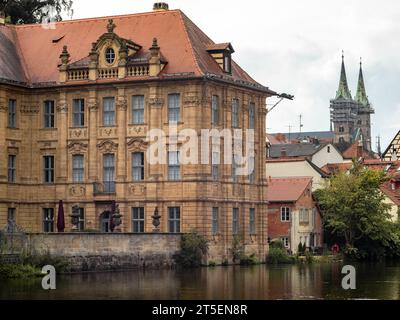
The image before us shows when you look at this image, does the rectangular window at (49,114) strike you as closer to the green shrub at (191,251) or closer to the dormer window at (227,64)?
the dormer window at (227,64)

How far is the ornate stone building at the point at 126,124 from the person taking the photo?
8000 cm

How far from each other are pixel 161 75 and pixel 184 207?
8509 millimetres

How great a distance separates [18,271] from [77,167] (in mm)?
22229

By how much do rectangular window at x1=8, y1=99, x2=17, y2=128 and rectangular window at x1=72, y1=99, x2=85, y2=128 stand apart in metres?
3.83

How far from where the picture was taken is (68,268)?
218 feet

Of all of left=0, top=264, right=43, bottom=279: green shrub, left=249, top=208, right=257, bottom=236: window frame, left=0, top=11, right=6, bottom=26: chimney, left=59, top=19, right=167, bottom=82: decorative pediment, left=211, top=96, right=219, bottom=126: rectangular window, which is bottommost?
left=0, top=264, right=43, bottom=279: green shrub

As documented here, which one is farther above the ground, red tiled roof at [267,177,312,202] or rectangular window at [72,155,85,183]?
rectangular window at [72,155,85,183]

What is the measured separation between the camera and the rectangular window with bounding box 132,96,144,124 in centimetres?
8138

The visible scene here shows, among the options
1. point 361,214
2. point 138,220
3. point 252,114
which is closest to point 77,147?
point 138,220

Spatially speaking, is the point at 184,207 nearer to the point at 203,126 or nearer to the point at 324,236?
the point at 203,126

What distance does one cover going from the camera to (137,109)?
81562 mm

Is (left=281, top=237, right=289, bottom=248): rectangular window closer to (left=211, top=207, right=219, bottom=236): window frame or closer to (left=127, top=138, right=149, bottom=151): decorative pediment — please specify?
(left=211, top=207, right=219, bottom=236): window frame

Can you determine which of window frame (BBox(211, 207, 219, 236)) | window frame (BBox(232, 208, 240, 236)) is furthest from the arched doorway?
window frame (BBox(232, 208, 240, 236))
